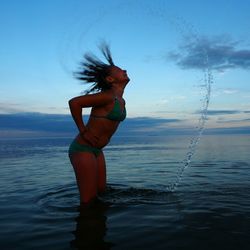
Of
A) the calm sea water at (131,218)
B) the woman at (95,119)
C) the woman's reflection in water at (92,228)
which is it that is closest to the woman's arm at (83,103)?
the woman at (95,119)

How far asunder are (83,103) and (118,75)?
1064 mm

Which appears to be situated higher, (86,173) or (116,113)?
(116,113)

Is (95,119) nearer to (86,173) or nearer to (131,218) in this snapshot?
(86,173)

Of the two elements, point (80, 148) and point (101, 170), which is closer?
point (80, 148)

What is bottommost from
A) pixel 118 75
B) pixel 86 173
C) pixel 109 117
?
pixel 86 173

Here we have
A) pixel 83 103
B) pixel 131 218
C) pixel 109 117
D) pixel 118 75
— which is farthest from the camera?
pixel 118 75

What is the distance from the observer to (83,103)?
A: 7070mm

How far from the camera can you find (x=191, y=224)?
6188 millimetres

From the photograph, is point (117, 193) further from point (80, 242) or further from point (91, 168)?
point (80, 242)

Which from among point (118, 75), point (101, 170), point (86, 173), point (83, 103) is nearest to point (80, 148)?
point (86, 173)

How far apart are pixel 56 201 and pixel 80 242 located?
3223mm

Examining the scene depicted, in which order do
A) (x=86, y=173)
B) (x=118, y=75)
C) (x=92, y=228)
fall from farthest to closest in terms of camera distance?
(x=118, y=75)
(x=86, y=173)
(x=92, y=228)

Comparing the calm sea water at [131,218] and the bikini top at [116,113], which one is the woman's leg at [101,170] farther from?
the bikini top at [116,113]

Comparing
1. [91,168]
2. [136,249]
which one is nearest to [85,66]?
[91,168]
